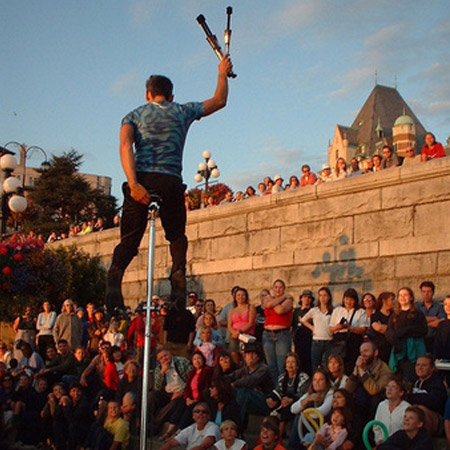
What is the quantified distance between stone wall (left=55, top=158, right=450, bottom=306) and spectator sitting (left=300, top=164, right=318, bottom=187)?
0.77 metres

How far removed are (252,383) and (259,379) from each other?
10 centimetres

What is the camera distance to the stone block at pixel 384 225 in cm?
1230

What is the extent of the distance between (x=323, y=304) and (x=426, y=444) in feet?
11.5

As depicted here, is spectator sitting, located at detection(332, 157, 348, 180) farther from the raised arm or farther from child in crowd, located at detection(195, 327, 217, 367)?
the raised arm

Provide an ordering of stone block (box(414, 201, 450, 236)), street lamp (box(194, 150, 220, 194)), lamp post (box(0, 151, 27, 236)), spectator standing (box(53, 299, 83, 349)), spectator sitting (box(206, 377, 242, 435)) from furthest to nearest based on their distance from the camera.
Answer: street lamp (box(194, 150, 220, 194)) → lamp post (box(0, 151, 27, 236)) → spectator standing (box(53, 299, 83, 349)) → stone block (box(414, 201, 450, 236)) → spectator sitting (box(206, 377, 242, 435))

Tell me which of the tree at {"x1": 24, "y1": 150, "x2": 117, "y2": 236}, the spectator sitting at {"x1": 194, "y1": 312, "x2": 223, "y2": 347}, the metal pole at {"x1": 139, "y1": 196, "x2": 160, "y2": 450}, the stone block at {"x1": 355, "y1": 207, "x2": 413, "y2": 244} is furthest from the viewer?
the tree at {"x1": 24, "y1": 150, "x2": 117, "y2": 236}

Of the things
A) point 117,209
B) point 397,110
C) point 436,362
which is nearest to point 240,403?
point 436,362

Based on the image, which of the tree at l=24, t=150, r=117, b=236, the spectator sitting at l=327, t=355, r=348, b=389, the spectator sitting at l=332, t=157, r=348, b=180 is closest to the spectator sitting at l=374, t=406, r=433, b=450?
the spectator sitting at l=327, t=355, r=348, b=389

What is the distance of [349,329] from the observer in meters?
9.77

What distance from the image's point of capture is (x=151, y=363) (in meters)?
4.98

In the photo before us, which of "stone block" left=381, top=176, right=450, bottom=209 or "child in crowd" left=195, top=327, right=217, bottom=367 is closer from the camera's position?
"child in crowd" left=195, top=327, right=217, bottom=367

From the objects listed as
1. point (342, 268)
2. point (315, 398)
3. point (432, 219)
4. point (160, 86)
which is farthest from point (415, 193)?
point (160, 86)

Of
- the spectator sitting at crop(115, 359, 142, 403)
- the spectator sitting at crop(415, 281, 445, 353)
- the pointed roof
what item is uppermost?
the pointed roof

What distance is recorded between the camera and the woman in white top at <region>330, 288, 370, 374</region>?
9766 millimetres
